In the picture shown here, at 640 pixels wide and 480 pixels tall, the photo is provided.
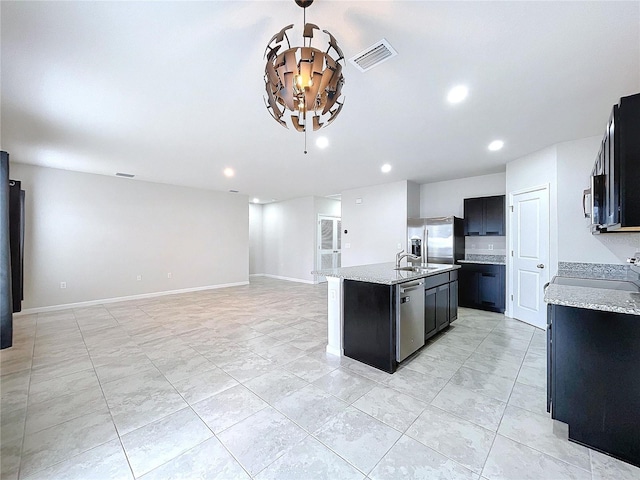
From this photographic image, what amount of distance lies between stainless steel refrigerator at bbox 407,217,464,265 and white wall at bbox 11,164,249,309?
497cm

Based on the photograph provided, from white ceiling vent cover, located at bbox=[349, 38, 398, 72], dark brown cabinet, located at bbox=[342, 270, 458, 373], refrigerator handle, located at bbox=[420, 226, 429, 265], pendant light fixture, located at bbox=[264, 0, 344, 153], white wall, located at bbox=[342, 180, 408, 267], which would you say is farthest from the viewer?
white wall, located at bbox=[342, 180, 408, 267]

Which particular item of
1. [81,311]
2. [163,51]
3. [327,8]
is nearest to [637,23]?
[327,8]

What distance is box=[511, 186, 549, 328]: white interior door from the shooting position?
3889 mm

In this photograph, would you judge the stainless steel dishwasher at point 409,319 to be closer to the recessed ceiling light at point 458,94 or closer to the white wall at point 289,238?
the recessed ceiling light at point 458,94

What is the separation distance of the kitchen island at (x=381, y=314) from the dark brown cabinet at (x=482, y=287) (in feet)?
7.40

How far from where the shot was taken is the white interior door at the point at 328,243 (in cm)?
827

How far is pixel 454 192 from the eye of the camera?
5.92 meters

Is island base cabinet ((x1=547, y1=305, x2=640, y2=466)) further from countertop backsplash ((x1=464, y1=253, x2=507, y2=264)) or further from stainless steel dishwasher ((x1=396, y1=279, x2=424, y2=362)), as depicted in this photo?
countertop backsplash ((x1=464, y1=253, x2=507, y2=264))

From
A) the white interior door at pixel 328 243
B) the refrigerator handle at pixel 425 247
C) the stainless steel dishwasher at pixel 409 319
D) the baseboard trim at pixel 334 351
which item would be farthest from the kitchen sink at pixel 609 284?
the white interior door at pixel 328 243

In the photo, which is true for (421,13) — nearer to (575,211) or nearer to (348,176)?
(575,211)

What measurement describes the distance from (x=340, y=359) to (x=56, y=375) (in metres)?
2.84

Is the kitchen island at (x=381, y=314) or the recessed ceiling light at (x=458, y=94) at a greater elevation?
the recessed ceiling light at (x=458, y=94)

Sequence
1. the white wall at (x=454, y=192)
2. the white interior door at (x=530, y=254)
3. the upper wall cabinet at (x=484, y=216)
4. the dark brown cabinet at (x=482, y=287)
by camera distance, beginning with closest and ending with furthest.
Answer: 1. the white interior door at (x=530, y=254)
2. the dark brown cabinet at (x=482, y=287)
3. the upper wall cabinet at (x=484, y=216)
4. the white wall at (x=454, y=192)

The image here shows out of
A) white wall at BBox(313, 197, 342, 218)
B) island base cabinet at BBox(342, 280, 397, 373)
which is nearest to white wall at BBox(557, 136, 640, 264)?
island base cabinet at BBox(342, 280, 397, 373)
